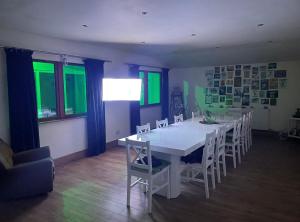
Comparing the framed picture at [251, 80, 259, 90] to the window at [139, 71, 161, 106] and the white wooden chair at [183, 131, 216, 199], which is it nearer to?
the window at [139, 71, 161, 106]

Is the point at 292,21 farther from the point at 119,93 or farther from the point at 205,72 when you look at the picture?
the point at 205,72

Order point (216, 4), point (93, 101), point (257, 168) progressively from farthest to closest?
point (93, 101) < point (257, 168) < point (216, 4)

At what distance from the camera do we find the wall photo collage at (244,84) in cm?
654

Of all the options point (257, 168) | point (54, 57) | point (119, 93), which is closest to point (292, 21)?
point (257, 168)

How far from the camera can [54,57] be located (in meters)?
4.33

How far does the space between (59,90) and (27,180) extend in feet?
6.50

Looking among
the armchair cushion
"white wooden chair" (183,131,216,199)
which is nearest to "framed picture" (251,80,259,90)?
"white wooden chair" (183,131,216,199)

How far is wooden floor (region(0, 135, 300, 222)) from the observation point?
8.80 ft

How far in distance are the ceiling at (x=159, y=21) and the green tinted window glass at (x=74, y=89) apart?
2.30 ft

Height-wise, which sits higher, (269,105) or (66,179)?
(269,105)

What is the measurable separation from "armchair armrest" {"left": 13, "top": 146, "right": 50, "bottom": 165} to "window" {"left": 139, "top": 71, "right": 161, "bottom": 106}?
3.59 meters

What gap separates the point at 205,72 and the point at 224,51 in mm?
1478

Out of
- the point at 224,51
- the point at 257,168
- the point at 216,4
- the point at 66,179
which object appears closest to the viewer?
the point at 216,4

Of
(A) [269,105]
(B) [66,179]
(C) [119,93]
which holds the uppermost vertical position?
(C) [119,93]
